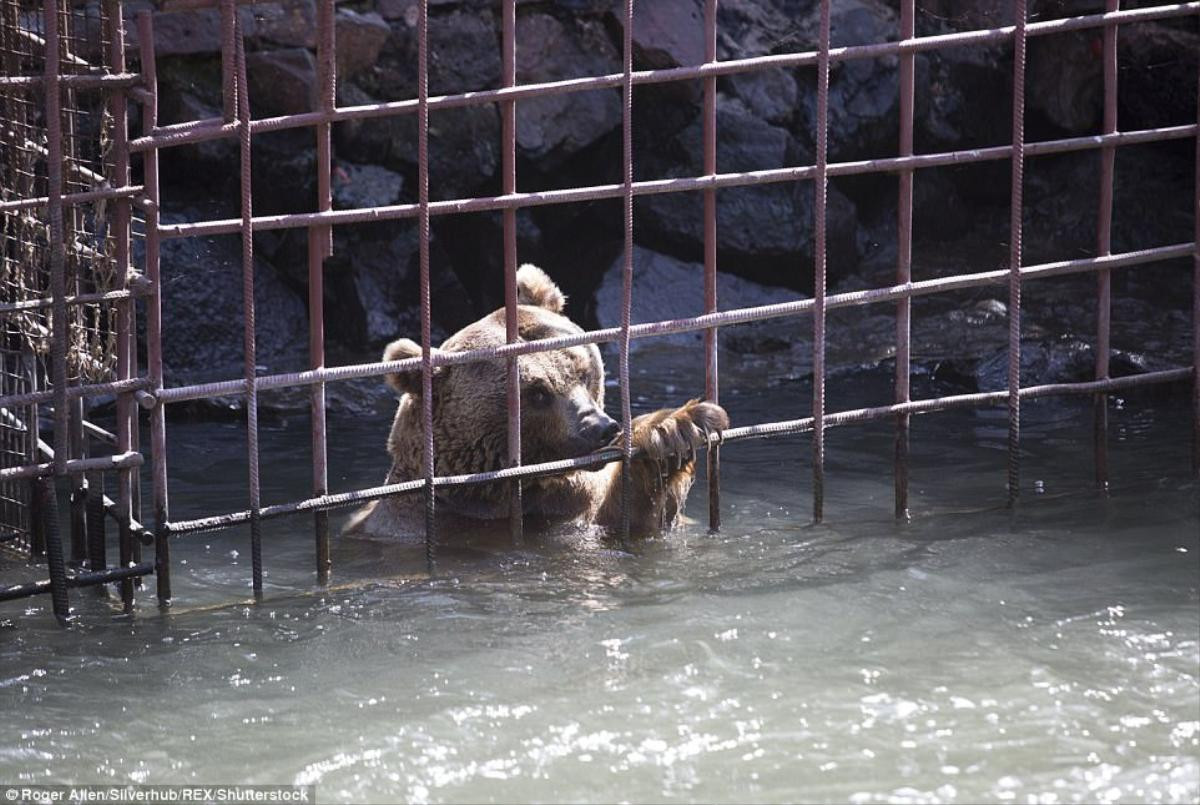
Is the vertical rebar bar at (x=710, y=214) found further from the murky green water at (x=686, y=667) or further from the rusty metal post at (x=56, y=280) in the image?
the rusty metal post at (x=56, y=280)

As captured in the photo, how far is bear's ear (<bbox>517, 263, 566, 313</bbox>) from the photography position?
260 inches

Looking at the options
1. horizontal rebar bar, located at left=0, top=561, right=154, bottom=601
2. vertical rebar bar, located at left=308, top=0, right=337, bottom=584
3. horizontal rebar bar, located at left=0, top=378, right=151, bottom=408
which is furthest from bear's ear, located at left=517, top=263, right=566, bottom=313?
horizontal rebar bar, located at left=0, top=561, right=154, bottom=601

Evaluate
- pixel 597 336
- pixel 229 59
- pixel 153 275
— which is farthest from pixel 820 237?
pixel 153 275

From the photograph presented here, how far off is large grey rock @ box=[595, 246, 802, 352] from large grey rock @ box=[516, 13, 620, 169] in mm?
854

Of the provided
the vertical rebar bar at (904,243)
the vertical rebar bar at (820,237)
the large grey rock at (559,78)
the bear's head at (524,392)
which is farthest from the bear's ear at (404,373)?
the large grey rock at (559,78)

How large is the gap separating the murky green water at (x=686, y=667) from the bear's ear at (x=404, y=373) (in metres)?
0.67

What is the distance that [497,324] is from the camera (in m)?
6.30

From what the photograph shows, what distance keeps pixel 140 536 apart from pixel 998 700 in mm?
2784

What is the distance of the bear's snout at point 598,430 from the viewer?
5957mm

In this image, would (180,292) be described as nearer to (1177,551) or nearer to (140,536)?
(140,536)

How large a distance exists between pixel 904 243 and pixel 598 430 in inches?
52.8

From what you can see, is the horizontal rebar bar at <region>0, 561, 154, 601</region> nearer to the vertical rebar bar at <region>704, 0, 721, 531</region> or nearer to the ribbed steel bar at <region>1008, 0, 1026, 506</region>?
the vertical rebar bar at <region>704, 0, 721, 531</region>

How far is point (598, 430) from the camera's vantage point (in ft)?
19.6

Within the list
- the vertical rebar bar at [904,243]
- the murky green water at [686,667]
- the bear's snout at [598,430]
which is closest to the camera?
the murky green water at [686,667]
